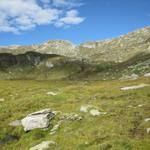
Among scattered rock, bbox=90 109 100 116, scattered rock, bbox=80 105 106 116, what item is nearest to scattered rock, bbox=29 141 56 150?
scattered rock, bbox=90 109 100 116

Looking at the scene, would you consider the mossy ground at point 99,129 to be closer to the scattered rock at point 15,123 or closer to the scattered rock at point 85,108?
the scattered rock at point 85,108

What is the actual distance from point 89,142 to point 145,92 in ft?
76.1

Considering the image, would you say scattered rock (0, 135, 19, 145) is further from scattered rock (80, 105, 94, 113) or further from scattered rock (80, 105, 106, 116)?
scattered rock (80, 105, 106, 116)

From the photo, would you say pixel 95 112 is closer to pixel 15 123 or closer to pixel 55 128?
pixel 55 128

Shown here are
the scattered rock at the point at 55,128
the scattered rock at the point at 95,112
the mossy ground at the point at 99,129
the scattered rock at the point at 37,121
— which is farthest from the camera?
the scattered rock at the point at 95,112

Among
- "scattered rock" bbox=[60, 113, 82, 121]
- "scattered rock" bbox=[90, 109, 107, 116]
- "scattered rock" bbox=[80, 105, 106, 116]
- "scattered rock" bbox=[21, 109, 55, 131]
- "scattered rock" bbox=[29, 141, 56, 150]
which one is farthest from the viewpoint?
"scattered rock" bbox=[80, 105, 106, 116]

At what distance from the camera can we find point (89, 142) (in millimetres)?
28891

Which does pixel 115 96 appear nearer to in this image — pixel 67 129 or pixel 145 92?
pixel 145 92

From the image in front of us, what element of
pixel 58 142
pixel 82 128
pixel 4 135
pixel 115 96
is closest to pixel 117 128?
pixel 82 128

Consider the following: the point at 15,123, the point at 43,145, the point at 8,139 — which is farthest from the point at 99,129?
the point at 15,123

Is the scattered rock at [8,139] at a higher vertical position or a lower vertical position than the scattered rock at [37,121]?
lower

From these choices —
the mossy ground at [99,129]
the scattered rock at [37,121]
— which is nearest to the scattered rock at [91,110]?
the mossy ground at [99,129]

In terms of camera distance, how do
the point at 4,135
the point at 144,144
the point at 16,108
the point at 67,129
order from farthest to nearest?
1. the point at 16,108
2. the point at 4,135
3. the point at 67,129
4. the point at 144,144

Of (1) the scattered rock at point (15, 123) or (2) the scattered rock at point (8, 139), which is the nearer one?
(2) the scattered rock at point (8, 139)
